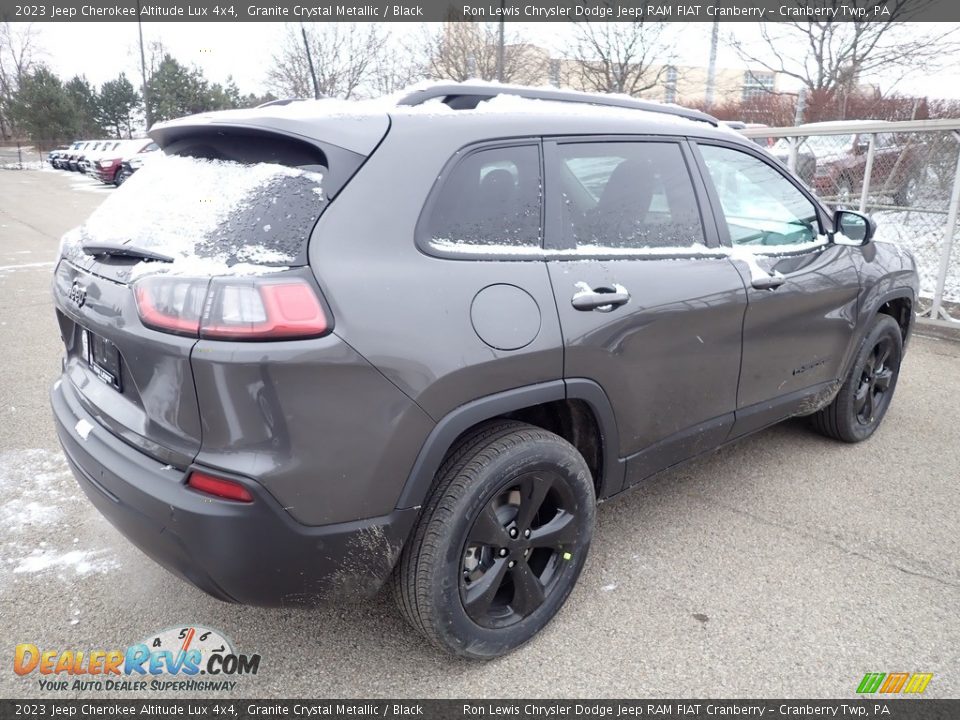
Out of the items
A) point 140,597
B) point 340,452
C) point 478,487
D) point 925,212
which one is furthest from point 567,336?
point 925,212

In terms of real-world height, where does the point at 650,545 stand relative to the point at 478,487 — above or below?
below

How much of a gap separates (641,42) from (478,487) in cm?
2150

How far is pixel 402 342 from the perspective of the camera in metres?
2.02

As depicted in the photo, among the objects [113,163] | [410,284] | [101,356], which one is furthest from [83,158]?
[410,284]

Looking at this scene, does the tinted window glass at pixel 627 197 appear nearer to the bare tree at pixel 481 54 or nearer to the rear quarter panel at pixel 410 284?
the rear quarter panel at pixel 410 284

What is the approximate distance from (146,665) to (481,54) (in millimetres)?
24678

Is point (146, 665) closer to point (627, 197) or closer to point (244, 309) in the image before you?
point (244, 309)

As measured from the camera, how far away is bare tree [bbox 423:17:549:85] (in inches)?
936

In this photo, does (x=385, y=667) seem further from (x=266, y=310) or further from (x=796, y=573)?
(x=796, y=573)

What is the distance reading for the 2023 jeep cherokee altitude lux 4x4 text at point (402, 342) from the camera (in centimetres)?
191

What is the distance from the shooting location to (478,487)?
223 cm

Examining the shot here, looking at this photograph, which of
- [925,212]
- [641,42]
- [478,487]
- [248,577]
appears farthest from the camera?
[641,42]

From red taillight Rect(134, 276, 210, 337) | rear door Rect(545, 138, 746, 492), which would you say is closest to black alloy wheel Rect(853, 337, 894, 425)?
rear door Rect(545, 138, 746, 492)

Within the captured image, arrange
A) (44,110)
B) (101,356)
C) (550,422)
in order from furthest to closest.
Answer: (44,110) < (550,422) < (101,356)
